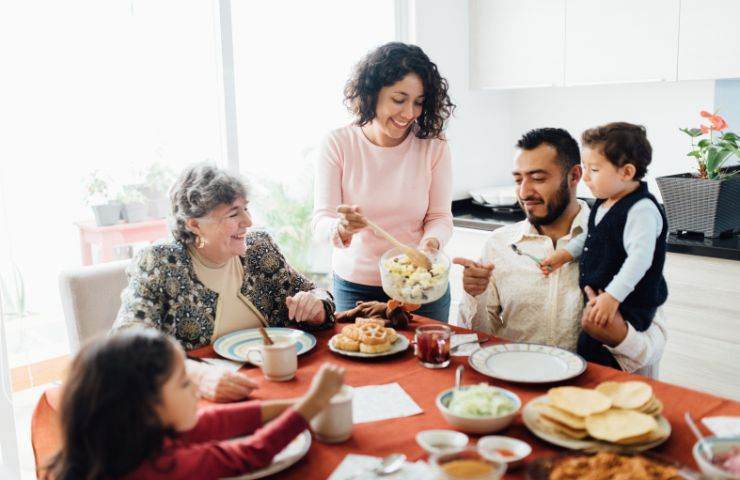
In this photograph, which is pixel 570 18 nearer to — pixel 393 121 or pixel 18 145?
pixel 393 121

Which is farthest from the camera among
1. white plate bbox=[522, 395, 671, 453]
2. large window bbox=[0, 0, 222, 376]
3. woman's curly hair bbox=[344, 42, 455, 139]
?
large window bbox=[0, 0, 222, 376]

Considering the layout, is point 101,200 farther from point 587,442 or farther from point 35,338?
point 587,442

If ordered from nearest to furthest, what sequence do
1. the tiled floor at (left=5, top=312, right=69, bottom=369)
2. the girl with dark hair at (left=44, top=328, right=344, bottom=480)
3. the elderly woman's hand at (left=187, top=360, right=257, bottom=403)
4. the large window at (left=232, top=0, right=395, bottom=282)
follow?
1. the girl with dark hair at (left=44, top=328, right=344, bottom=480)
2. the elderly woman's hand at (left=187, top=360, right=257, bottom=403)
3. the tiled floor at (left=5, top=312, right=69, bottom=369)
4. the large window at (left=232, top=0, right=395, bottom=282)

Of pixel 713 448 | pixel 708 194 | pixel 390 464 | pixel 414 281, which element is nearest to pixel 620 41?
pixel 708 194

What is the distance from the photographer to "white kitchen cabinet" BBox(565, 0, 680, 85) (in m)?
2.99

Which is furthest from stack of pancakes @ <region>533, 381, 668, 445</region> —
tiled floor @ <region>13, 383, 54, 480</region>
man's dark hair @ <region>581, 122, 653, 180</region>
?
tiled floor @ <region>13, 383, 54, 480</region>

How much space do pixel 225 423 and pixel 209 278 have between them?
2.52ft

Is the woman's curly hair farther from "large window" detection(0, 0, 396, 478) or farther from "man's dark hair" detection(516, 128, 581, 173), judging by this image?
"large window" detection(0, 0, 396, 478)

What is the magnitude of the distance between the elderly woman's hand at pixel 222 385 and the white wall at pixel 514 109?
2.50m

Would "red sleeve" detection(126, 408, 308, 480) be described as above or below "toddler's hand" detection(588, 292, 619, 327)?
below

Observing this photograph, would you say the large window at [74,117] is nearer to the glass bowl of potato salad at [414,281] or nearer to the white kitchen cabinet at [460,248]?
the white kitchen cabinet at [460,248]

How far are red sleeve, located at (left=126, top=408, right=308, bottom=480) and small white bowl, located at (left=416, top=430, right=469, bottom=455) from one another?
0.22m

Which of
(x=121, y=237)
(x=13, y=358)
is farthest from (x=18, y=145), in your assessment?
(x=13, y=358)

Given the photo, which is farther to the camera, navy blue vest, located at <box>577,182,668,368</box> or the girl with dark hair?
navy blue vest, located at <box>577,182,668,368</box>
